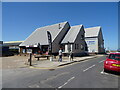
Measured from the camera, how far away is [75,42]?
26938mm

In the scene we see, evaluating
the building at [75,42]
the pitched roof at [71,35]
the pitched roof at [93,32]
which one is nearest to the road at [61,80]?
the building at [75,42]

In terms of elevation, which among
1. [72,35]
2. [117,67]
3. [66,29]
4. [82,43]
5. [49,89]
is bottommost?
[49,89]

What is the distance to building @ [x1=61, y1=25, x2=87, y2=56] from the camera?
Result: 86.4 feet

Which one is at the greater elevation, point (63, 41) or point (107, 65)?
point (63, 41)

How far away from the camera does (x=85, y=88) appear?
535 centimetres

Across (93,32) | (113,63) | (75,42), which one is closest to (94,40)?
(93,32)

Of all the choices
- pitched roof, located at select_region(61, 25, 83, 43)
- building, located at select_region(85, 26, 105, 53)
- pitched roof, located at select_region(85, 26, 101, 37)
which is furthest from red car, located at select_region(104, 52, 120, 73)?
pitched roof, located at select_region(85, 26, 101, 37)

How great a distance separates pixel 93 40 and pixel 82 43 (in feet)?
43.7

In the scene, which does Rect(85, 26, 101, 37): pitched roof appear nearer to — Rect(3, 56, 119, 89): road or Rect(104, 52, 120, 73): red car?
Rect(104, 52, 120, 73): red car

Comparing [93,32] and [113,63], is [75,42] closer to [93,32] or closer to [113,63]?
[113,63]

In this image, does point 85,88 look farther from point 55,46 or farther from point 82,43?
point 82,43

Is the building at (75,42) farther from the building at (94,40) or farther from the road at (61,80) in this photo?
the road at (61,80)

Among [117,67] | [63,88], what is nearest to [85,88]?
[63,88]

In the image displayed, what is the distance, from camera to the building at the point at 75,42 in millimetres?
26334
